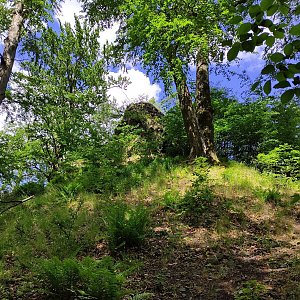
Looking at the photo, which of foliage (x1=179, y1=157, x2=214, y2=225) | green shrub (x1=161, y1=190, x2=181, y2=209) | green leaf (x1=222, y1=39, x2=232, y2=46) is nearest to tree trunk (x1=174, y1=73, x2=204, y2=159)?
foliage (x1=179, y1=157, x2=214, y2=225)

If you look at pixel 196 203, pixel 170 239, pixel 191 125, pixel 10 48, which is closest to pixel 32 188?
pixel 10 48

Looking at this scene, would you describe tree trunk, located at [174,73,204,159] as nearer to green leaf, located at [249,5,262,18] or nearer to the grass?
the grass

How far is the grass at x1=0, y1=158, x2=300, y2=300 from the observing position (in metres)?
4.16

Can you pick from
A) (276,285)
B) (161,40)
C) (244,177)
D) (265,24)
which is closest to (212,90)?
(244,177)

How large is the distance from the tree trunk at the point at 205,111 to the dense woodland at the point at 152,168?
0.04 metres

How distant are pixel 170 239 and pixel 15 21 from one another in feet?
20.8

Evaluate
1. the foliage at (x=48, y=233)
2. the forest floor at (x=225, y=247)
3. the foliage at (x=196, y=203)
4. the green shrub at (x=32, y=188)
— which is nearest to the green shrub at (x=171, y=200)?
the forest floor at (x=225, y=247)

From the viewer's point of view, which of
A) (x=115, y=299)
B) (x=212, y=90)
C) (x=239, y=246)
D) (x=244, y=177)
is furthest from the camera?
(x=212, y=90)

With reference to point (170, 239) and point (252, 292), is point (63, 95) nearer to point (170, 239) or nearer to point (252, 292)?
point (170, 239)

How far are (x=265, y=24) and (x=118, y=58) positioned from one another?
1188 centimetres

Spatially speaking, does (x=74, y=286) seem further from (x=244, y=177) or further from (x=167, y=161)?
(x=167, y=161)

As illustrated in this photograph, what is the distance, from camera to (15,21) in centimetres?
788

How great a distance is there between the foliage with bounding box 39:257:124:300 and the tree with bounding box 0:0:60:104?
175 inches

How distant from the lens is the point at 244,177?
30.2ft
